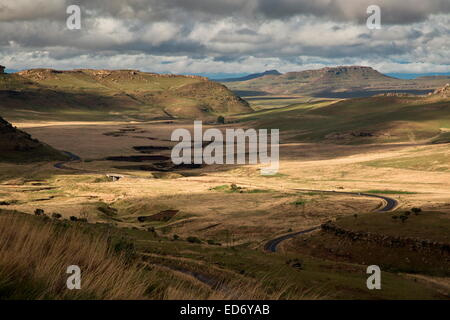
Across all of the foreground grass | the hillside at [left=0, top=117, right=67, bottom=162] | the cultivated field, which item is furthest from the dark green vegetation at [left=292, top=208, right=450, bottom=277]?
the hillside at [left=0, top=117, right=67, bottom=162]

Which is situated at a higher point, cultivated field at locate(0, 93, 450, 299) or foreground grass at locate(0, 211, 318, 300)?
foreground grass at locate(0, 211, 318, 300)

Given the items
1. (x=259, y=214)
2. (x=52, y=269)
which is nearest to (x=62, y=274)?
(x=52, y=269)

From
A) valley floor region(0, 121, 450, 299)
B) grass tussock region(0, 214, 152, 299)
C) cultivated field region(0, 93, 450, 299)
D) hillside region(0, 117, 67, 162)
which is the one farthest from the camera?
hillside region(0, 117, 67, 162)

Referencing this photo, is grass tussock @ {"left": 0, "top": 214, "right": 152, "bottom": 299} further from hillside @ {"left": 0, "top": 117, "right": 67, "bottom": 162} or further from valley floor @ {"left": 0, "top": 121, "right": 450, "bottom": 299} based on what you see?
hillside @ {"left": 0, "top": 117, "right": 67, "bottom": 162}

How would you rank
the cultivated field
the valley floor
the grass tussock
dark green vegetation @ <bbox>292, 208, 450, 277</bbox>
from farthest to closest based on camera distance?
dark green vegetation @ <bbox>292, 208, 450, 277</bbox> → the valley floor → the cultivated field → the grass tussock

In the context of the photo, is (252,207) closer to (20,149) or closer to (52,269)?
(52,269)
